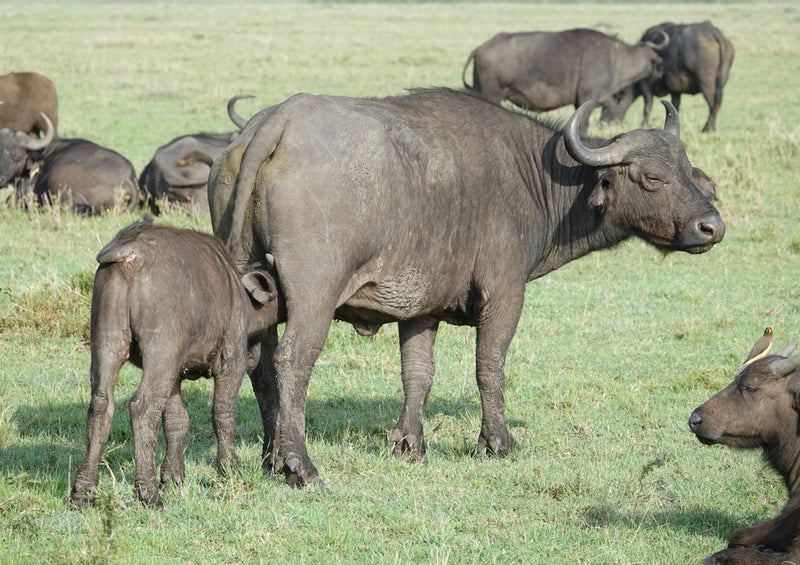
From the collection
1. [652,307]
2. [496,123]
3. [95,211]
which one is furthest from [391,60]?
[496,123]

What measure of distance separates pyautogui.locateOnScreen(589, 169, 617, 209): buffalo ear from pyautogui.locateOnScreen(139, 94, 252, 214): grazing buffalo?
24.3 feet

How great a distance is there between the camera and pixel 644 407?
7.32 meters

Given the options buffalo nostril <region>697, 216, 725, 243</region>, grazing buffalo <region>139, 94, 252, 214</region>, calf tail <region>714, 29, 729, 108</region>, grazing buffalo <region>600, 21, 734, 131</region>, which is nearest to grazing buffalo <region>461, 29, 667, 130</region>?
grazing buffalo <region>600, 21, 734, 131</region>

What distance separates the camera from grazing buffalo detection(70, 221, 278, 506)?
4973 millimetres

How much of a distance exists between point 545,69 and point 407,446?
561 inches

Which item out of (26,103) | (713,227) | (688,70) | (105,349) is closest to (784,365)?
(713,227)

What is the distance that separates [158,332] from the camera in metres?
5.03

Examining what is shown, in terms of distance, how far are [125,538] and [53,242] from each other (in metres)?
7.39

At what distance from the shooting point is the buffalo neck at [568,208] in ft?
22.4

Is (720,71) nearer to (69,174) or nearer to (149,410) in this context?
(69,174)

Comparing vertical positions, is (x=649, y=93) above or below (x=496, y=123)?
below

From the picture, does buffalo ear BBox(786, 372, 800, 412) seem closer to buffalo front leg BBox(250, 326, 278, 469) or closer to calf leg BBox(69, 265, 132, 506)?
buffalo front leg BBox(250, 326, 278, 469)

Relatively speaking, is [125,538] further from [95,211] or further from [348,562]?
[95,211]

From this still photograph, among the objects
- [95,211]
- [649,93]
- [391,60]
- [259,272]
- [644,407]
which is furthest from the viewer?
[391,60]
